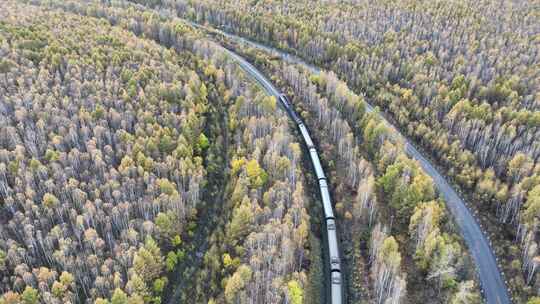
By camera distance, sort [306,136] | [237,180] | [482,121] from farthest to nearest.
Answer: [306,136] → [482,121] → [237,180]

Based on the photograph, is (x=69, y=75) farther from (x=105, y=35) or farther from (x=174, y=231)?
(x=174, y=231)

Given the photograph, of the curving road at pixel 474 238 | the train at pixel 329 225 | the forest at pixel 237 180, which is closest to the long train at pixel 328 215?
the train at pixel 329 225

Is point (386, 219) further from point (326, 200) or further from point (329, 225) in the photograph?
point (326, 200)

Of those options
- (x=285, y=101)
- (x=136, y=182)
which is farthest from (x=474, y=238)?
(x=136, y=182)

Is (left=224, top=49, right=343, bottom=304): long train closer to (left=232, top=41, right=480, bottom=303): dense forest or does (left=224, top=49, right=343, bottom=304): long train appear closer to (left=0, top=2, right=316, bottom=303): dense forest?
(left=232, top=41, right=480, bottom=303): dense forest

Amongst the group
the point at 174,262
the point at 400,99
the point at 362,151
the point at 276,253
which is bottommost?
the point at 174,262

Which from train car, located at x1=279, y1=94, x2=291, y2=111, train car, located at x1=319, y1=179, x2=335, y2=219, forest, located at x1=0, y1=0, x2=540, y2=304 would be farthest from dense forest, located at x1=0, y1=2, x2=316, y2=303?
train car, located at x1=279, y1=94, x2=291, y2=111

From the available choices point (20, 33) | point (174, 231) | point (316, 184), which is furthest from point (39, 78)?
point (316, 184)
